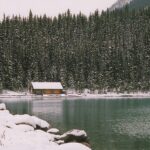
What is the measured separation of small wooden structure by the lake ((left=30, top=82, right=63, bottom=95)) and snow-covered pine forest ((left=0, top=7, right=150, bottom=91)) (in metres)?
6.38

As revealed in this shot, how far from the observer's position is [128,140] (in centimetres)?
3628

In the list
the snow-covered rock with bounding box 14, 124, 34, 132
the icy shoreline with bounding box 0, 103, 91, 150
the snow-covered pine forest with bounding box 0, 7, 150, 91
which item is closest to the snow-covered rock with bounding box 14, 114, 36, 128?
the icy shoreline with bounding box 0, 103, 91, 150

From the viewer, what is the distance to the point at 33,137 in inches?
1001

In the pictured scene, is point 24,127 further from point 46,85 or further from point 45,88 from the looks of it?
point 46,85

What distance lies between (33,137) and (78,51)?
143 m

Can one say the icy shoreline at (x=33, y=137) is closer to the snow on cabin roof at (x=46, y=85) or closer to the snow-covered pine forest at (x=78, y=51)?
the snow on cabin roof at (x=46, y=85)

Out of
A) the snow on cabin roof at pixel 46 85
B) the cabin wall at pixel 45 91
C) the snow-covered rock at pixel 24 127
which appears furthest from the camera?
the snow on cabin roof at pixel 46 85

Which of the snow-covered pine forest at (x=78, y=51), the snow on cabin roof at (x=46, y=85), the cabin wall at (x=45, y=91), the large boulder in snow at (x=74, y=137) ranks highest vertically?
the snow-covered pine forest at (x=78, y=51)

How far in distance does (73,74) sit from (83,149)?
13822 cm

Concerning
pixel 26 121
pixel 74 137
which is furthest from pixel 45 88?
pixel 74 137

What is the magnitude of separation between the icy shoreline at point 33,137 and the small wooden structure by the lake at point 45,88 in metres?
103

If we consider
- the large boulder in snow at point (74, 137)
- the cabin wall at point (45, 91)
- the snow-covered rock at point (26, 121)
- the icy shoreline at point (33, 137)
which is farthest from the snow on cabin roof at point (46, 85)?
the large boulder in snow at point (74, 137)

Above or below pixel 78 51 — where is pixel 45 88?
below

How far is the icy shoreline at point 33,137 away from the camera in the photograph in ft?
66.0
